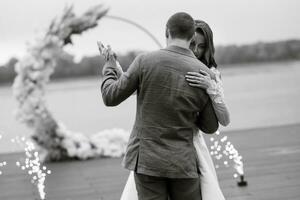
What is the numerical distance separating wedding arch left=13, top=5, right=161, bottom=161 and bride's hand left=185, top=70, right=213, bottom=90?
5508mm

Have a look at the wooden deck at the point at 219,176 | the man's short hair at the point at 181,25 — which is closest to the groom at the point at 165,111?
the man's short hair at the point at 181,25

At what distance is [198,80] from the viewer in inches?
131

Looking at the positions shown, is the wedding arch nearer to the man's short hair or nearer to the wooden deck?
the wooden deck

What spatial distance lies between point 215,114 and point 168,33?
0.48m

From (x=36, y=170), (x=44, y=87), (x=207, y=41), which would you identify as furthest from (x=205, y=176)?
(x=44, y=87)

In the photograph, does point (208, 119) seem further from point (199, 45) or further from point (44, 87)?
point (44, 87)

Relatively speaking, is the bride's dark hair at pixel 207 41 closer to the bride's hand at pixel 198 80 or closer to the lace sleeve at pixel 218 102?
the lace sleeve at pixel 218 102

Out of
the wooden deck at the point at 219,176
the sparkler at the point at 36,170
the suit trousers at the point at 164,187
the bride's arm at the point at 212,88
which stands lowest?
the wooden deck at the point at 219,176

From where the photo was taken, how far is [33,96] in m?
8.65

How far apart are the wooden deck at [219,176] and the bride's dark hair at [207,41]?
7.85 feet

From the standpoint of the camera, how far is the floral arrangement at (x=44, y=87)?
8633mm

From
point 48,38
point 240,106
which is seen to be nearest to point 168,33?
point 48,38

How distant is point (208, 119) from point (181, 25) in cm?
51

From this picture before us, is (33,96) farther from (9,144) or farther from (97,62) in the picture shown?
(97,62)
